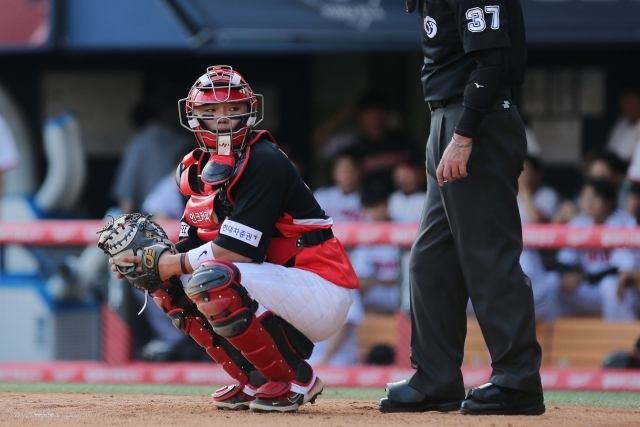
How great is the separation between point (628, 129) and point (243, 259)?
5.04 metres

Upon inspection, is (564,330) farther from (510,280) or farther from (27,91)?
(27,91)

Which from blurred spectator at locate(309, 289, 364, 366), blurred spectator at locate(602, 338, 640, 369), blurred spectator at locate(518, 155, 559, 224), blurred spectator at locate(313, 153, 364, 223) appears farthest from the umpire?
blurred spectator at locate(313, 153, 364, 223)

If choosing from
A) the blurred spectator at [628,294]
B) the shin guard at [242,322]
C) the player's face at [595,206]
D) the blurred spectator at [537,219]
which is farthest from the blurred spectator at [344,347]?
the shin guard at [242,322]

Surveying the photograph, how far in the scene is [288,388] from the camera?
426cm

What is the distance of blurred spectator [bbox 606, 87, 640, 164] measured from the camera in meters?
8.34

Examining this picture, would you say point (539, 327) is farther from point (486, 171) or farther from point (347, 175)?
point (486, 171)

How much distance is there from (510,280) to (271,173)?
0.95 meters

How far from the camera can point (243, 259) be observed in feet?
13.7

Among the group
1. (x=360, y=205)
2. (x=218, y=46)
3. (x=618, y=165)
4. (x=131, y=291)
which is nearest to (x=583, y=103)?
(x=618, y=165)

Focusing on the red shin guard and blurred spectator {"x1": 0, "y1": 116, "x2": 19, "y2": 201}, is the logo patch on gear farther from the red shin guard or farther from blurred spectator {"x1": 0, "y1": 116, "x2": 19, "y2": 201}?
blurred spectator {"x1": 0, "y1": 116, "x2": 19, "y2": 201}

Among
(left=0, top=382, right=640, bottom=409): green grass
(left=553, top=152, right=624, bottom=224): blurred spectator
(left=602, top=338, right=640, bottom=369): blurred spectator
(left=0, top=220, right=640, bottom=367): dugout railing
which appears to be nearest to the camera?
(left=0, top=382, right=640, bottom=409): green grass

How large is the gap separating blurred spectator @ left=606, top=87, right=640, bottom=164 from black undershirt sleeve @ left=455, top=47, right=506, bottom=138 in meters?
4.60

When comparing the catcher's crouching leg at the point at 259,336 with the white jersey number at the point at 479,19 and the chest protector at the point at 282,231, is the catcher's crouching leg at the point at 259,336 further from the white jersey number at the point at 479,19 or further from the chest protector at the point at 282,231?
the white jersey number at the point at 479,19

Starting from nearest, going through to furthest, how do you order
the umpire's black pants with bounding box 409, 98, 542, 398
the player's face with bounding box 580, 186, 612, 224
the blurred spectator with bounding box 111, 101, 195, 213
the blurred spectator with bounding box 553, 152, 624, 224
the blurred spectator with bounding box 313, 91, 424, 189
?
the umpire's black pants with bounding box 409, 98, 542, 398 → the player's face with bounding box 580, 186, 612, 224 → the blurred spectator with bounding box 553, 152, 624, 224 → the blurred spectator with bounding box 111, 101, 195, 213 → the blurred spectator with bounding box 313, 91, 424, 189
